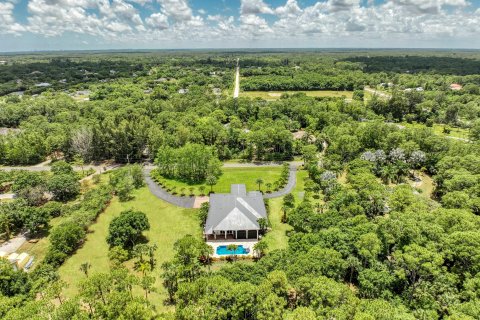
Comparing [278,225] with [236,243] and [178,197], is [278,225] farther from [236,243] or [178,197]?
[178,197]

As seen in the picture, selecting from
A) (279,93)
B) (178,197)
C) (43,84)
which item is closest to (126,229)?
(178,197)

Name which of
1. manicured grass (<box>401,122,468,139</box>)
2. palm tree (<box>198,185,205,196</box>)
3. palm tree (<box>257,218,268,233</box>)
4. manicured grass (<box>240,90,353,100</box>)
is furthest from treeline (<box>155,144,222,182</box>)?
manicured grass (<box>240,90,353,100</box>)

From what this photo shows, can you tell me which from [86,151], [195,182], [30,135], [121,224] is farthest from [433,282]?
[30,135]

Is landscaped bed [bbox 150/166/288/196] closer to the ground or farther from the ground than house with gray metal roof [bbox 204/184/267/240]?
closer to the ground

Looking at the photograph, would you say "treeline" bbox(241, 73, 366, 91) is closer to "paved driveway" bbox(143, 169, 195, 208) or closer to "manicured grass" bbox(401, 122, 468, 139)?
"manicured grass" bbox(401, 122, 468, 139)

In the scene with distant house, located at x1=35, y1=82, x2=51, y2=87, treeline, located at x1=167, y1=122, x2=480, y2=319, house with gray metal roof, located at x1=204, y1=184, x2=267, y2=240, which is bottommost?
house with gray metal roof, located at x1=204, y1=184, x2=267, y2=240

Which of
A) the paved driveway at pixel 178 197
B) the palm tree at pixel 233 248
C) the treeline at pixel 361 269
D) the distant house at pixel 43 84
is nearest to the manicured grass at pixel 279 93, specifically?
the paved driveway at pixel 178 197
